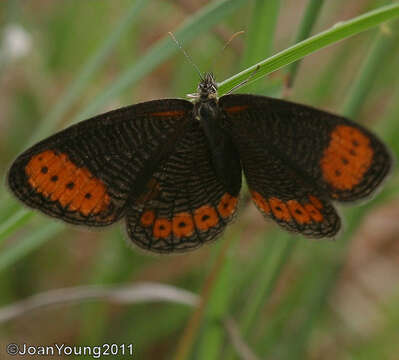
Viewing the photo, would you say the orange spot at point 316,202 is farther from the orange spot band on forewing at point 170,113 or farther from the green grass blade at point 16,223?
the green grass blade at point 16,223

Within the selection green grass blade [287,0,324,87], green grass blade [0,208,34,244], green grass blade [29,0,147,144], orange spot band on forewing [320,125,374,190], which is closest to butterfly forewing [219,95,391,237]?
orange spot band on forewing [320,125,374,190]

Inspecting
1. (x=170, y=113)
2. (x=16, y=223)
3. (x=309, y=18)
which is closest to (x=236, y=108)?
(x=170, y=113)

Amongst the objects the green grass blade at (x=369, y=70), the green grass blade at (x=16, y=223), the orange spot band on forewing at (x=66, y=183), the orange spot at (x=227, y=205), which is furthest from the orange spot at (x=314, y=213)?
the green grass blade at (x=16, y=223)

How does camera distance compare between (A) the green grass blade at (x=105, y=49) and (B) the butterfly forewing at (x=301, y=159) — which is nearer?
(B) the butterfly forewing at (x=301, y=159)

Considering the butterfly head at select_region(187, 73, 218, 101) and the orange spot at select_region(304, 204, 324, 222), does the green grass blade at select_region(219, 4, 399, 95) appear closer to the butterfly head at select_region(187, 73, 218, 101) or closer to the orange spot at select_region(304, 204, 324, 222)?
the butterfly head at select_region(187, 73, 218, 101)

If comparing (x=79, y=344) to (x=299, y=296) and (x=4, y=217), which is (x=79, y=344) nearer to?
(x=299, y=296)

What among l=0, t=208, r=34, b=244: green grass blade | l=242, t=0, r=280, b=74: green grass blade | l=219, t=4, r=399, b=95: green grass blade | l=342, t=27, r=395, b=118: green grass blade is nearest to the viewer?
l=219, t=4, r=399, b=95: green grass blade

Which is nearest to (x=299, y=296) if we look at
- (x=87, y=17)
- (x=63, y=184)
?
(x=63, y=184)
